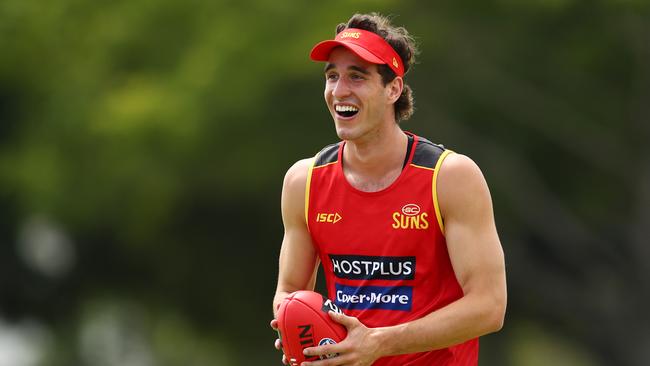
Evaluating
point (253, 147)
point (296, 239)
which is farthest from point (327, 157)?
point (253, 147)

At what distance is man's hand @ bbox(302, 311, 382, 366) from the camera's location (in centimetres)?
741

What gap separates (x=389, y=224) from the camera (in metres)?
7.89

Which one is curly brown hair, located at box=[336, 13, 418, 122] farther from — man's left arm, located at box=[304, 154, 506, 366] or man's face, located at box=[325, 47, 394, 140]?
man's left arm, located at box=[304, 154, 506, 366]

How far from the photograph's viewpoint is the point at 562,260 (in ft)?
84.7

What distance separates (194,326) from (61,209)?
4287mm

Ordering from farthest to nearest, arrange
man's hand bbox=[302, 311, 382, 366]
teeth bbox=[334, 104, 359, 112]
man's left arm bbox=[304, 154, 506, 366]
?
teeth bbox=[334, 104, 359, 112] → man's left arm bbox=[304, 154, 506, 366] → man's hand bbox=[302, 311, 382, 366]

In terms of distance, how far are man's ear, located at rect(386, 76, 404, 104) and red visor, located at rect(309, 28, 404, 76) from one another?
40 millimetres

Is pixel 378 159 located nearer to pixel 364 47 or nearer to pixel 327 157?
pixel 327 157

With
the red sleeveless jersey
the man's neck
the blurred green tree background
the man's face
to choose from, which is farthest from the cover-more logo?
the blurred green tree background

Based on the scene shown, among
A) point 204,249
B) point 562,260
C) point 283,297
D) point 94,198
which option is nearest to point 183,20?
point 94,198

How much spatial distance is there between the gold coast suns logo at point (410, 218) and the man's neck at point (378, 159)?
0.64 feet

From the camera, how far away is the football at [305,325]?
7465 mm

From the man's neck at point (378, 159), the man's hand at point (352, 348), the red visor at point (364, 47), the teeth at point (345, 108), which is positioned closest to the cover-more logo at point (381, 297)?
the man's hand at point (352, 348)

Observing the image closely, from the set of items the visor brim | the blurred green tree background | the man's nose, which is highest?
the blurred green tree background
